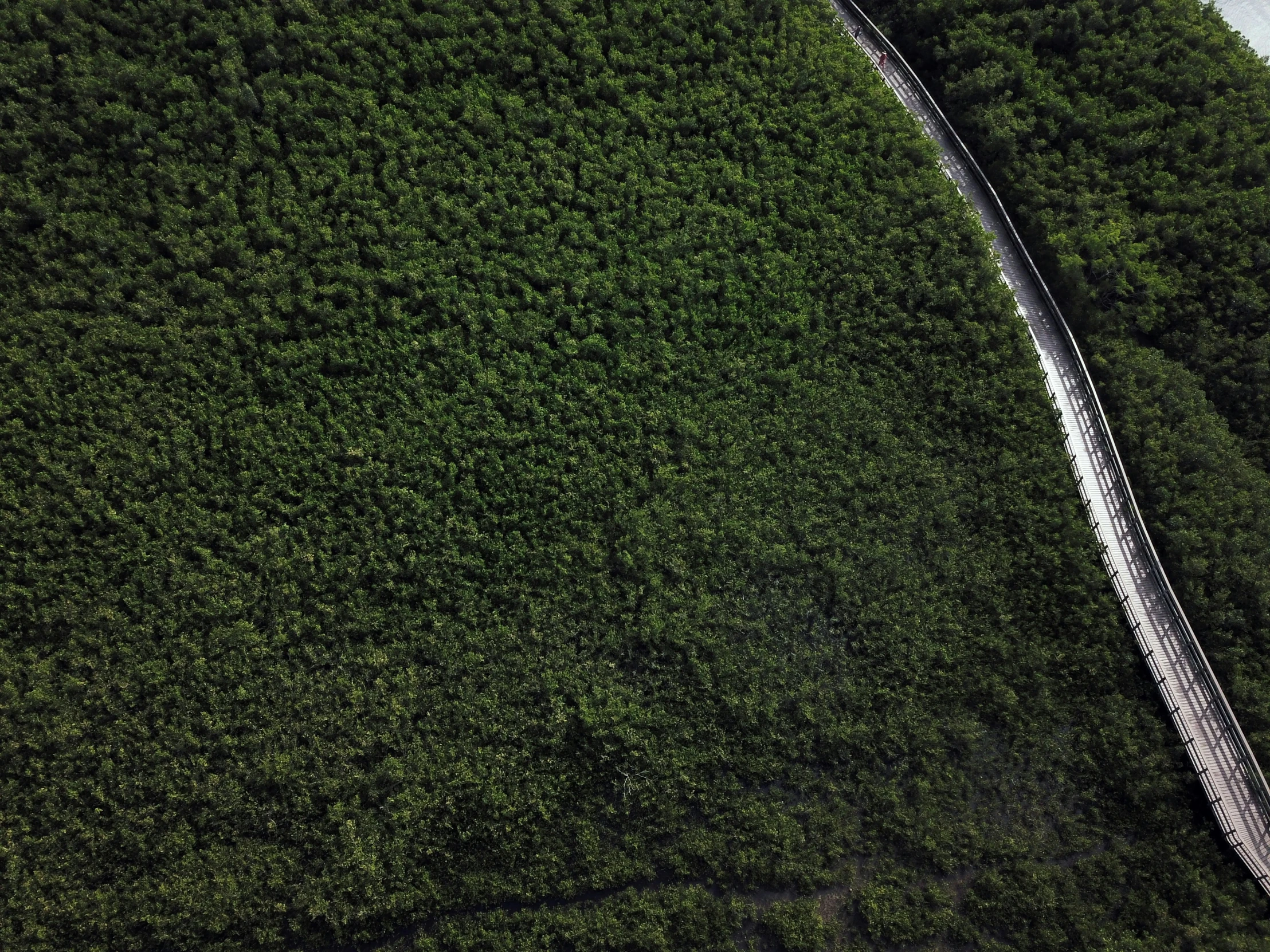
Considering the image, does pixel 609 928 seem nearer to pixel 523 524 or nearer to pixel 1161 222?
pixel 523 524

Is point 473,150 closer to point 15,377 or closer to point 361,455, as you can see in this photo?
point 361,455

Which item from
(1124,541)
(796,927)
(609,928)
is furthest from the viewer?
(1124,541)

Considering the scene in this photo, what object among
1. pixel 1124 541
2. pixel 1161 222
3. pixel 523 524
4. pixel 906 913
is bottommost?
pixel 906 913

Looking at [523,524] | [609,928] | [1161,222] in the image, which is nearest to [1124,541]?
[1161,222]

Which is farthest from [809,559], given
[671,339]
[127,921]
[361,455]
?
[127,921]

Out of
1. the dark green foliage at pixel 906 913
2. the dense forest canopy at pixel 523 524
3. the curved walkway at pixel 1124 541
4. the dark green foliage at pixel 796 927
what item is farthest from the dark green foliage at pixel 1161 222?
the dark green foliage at pixel 796 927

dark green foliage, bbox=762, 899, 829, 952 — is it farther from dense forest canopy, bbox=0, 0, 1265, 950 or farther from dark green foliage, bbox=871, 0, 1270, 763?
dark green foliage, bbox=871, 0, 1270, 763

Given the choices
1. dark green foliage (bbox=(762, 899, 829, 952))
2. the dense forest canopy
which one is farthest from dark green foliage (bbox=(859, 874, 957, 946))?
dark green foliage (bbox=(762, 899, 829, 952))
